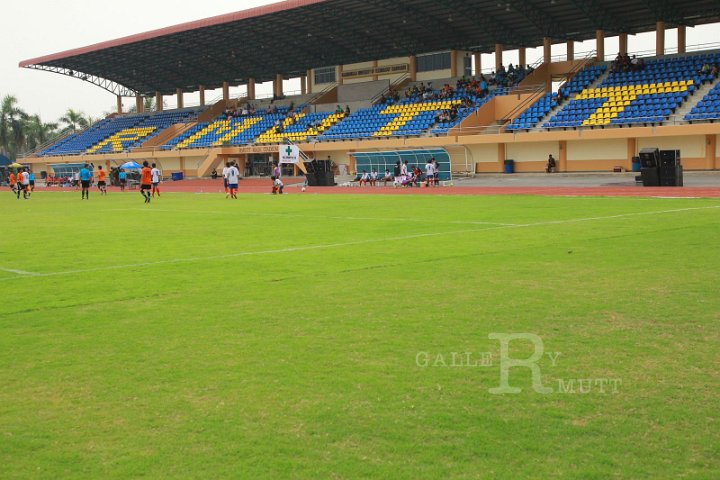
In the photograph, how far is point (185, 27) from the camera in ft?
217

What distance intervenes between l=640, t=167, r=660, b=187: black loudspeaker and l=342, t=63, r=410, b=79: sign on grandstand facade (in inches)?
1472

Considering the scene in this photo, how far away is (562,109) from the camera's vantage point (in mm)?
49375

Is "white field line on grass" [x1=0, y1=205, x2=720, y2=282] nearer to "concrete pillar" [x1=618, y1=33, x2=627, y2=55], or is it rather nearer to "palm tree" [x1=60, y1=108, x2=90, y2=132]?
"concrete pillar" [x1=618, y1=33, x2=627, y2=55]

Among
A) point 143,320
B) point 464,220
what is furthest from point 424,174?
point 143,320

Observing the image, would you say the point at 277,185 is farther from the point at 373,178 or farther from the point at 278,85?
the point at 278,85

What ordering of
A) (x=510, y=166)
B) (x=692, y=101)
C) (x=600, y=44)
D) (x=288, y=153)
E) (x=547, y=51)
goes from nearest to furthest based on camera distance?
(x=692, y=101)
(x=288, y=153)
(x=510, y=166)
(x=600, y=44)
(x=547, y=51)

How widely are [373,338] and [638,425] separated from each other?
8.98ft

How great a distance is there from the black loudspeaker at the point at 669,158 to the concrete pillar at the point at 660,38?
70.2 feet

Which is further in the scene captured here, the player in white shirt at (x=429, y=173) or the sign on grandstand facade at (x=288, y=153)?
the sign on grandstand facade at (x=288, y=153)

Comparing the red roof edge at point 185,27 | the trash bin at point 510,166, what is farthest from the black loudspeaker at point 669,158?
the red roof edge at point 185,27

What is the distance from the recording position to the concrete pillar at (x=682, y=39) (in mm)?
52188

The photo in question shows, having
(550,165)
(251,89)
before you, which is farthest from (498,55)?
(251,89)

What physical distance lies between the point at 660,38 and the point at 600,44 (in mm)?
4624

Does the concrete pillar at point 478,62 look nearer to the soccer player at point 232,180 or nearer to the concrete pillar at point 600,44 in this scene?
the concrete pillar at point 600,44
